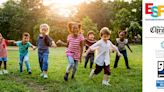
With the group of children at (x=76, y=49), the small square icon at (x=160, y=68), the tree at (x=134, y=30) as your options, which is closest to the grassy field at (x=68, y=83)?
the group of children at (x=76, y=49)

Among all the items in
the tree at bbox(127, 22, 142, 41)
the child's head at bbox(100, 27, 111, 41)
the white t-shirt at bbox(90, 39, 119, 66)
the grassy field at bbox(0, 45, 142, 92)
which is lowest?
the grassy field at bbox(0, 45, 142, 92)

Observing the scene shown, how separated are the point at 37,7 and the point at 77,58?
18.8m

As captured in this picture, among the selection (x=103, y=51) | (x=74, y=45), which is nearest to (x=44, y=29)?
(x=74, y=45)

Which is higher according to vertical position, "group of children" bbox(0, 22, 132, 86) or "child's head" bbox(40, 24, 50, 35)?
"child's head" bbox(40, 24, 50, 35)

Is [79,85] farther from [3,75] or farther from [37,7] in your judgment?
[37,7]

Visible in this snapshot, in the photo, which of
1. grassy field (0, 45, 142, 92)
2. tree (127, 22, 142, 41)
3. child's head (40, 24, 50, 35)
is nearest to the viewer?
grassy field (0, 45, 142, 92)

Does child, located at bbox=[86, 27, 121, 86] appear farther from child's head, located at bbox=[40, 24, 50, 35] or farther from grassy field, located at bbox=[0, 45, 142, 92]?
child's head, located at bbox=[40, 24, 50, 35]

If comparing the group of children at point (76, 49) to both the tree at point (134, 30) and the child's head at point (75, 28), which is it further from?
the tree at point (134, 30)

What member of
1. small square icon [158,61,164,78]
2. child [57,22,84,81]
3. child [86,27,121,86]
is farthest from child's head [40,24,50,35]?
small square icon [158,61,164,78]

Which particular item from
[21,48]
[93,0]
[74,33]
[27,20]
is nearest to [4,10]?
[27,20]

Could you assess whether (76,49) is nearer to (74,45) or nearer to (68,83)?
(74,45)

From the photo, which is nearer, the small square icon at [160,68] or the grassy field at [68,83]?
the small square icon at [160,68]

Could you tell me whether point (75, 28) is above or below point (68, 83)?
above

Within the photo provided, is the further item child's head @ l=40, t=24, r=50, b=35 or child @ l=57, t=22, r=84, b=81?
child's head @ l=40, t=24, r=50, b=35
